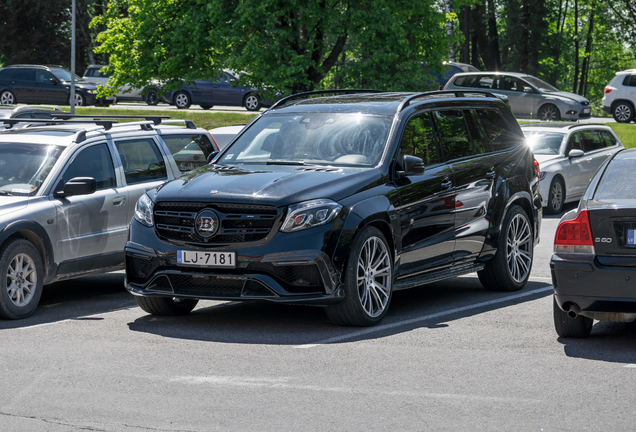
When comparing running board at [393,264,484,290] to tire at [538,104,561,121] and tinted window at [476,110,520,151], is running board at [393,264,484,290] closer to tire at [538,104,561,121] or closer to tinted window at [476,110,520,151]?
tinted window at [476,110,520,151]

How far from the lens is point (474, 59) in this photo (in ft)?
185

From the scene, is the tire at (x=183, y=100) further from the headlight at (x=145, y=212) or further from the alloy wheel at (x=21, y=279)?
the headlight at (x=145, y=212)

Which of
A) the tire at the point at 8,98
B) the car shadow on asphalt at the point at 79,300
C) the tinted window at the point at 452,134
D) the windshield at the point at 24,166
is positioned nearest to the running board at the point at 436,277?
the tinted window at the point at 452,134

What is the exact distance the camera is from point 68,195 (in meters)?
8.66

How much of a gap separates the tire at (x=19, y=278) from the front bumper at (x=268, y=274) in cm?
142

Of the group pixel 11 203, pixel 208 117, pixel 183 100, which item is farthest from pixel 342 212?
pixel 183 100

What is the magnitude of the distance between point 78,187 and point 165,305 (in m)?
1.45

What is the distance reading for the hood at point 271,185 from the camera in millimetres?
7184

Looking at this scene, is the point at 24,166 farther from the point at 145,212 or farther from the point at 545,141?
the point at 545,141

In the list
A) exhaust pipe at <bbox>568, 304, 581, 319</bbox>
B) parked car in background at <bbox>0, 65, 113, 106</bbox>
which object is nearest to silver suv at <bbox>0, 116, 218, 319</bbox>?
exhaust pipe at <bbox>568, 304, 581, 319</bbox>

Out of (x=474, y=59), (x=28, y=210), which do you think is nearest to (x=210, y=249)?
(x=28, y=210)

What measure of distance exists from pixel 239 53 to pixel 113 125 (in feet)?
45.3

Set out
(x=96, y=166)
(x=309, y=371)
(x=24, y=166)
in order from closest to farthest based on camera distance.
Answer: (x=309, y=371) → (x=24, y=166) → (x=96, y=166)

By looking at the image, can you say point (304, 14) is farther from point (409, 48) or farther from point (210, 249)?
point (210, 249)
